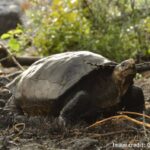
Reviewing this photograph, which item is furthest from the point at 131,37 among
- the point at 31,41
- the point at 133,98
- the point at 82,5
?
the point at 133,98

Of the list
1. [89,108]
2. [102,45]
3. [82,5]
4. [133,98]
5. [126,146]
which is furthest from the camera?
[82,5]

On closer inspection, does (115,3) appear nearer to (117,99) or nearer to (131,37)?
(131,37)

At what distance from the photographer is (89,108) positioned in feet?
12.3

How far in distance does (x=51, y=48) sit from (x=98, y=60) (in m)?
4.26

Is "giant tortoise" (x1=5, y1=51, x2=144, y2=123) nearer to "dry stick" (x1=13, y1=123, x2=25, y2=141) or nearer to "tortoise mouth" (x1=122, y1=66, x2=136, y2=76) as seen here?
"tortoise mouth" (x1=122, y1=66, x2=136, y2=76)

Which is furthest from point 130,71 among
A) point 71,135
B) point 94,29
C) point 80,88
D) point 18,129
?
point 94,29

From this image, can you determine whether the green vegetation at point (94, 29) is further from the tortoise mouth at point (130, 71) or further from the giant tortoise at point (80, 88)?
the tortoise mouth at point (130, 71)

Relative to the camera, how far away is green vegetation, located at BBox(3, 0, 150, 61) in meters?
7.56

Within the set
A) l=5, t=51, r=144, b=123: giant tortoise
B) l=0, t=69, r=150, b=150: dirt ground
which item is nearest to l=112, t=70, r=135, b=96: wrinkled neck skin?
l=5, t=51, r=144, b=123: giant tortoise

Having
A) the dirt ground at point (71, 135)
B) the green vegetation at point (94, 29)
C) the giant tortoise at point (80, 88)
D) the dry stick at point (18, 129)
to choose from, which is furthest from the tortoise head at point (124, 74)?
the green vegetation at point (94, 29)

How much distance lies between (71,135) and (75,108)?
0.82 ft

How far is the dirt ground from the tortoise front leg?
0.08 metres

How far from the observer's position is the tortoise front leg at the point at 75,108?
3.64 metres

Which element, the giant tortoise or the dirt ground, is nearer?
the dirt ground
